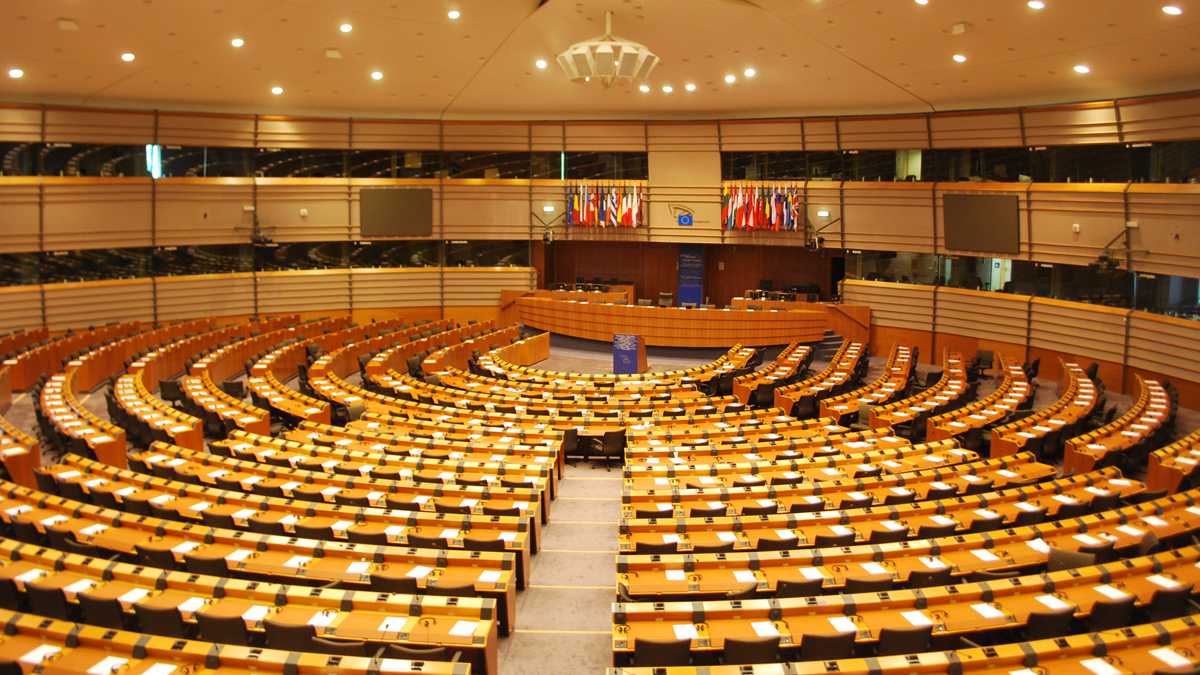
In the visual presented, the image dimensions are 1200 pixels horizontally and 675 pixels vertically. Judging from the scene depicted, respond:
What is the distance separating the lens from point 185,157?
2984 cm

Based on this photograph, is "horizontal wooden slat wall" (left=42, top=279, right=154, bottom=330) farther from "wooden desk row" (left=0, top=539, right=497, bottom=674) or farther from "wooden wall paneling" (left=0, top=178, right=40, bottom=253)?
"wooden desk row" (left=0, top=539, right=497, bottom=674)

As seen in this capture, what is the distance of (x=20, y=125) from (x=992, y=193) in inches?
1138

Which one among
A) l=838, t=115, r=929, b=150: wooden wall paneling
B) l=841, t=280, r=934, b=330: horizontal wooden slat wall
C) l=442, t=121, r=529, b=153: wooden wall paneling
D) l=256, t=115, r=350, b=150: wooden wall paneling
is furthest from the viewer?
l=442, t=121, r=529, b=153: wooden wall paneling

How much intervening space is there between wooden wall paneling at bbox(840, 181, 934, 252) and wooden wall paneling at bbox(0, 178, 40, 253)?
82.2ft

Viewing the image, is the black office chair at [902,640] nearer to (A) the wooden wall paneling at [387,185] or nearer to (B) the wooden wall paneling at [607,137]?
(B) the wooden wall paneling at [607,137]

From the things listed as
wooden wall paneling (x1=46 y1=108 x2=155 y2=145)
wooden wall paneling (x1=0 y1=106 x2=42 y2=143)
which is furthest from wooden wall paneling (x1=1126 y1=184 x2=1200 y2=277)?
wooden wall paneling (x1=0 y1=106 x2=42 y2=143)

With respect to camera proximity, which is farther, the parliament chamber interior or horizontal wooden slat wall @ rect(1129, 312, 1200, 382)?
horizontal wooden slat wall @ rect(1129, 312, 1200, 382)

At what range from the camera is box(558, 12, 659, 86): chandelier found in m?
19.3

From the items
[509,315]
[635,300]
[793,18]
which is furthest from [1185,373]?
[509,315]

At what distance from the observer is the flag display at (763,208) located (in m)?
31.0

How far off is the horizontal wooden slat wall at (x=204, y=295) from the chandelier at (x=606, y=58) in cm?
1578

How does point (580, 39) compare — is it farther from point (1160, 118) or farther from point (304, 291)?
point (304, 291)

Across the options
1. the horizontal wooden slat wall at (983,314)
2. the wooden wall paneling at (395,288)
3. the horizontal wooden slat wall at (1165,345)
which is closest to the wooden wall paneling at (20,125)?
the wooden wall paneling at (395,288)

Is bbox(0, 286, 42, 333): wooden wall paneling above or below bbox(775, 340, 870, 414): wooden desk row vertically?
above
